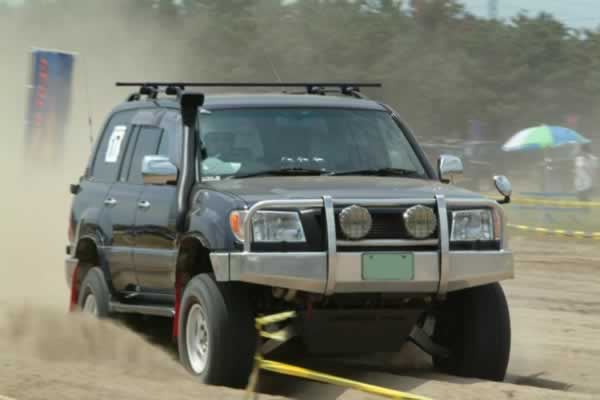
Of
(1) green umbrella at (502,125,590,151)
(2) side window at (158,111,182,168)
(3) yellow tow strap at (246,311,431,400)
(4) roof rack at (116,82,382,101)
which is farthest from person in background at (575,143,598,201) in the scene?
(3) yellow tow strap at (246,311,431,400)

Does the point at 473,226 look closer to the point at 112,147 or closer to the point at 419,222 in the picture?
the point at 419,222

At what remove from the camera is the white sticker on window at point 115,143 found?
9.98 m

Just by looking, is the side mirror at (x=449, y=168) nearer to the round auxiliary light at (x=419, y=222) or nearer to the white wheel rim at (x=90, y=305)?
the round auxiliary light at (x=419, y=222)

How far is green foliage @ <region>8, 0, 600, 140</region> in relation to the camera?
155 ft

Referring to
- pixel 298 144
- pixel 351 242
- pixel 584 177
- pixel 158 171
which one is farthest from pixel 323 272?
pixel 584 177

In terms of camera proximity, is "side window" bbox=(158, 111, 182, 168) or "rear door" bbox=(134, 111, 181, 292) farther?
"side window" bbox=(158, 111, 182, 168)

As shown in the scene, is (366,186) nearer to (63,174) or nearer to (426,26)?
(63,174)

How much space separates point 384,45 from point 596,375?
42.1 meters

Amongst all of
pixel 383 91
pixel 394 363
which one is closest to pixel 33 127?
pixel 394 363

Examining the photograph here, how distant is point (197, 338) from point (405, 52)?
42127 millimetres

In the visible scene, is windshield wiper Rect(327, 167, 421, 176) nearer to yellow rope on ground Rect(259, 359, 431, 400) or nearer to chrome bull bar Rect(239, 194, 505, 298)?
chrome bull bar Rect(239, 194, 505, 298)

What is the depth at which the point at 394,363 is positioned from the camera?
8852mm

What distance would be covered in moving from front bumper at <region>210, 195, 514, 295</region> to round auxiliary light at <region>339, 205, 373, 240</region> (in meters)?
0.06

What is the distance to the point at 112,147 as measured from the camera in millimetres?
10102
